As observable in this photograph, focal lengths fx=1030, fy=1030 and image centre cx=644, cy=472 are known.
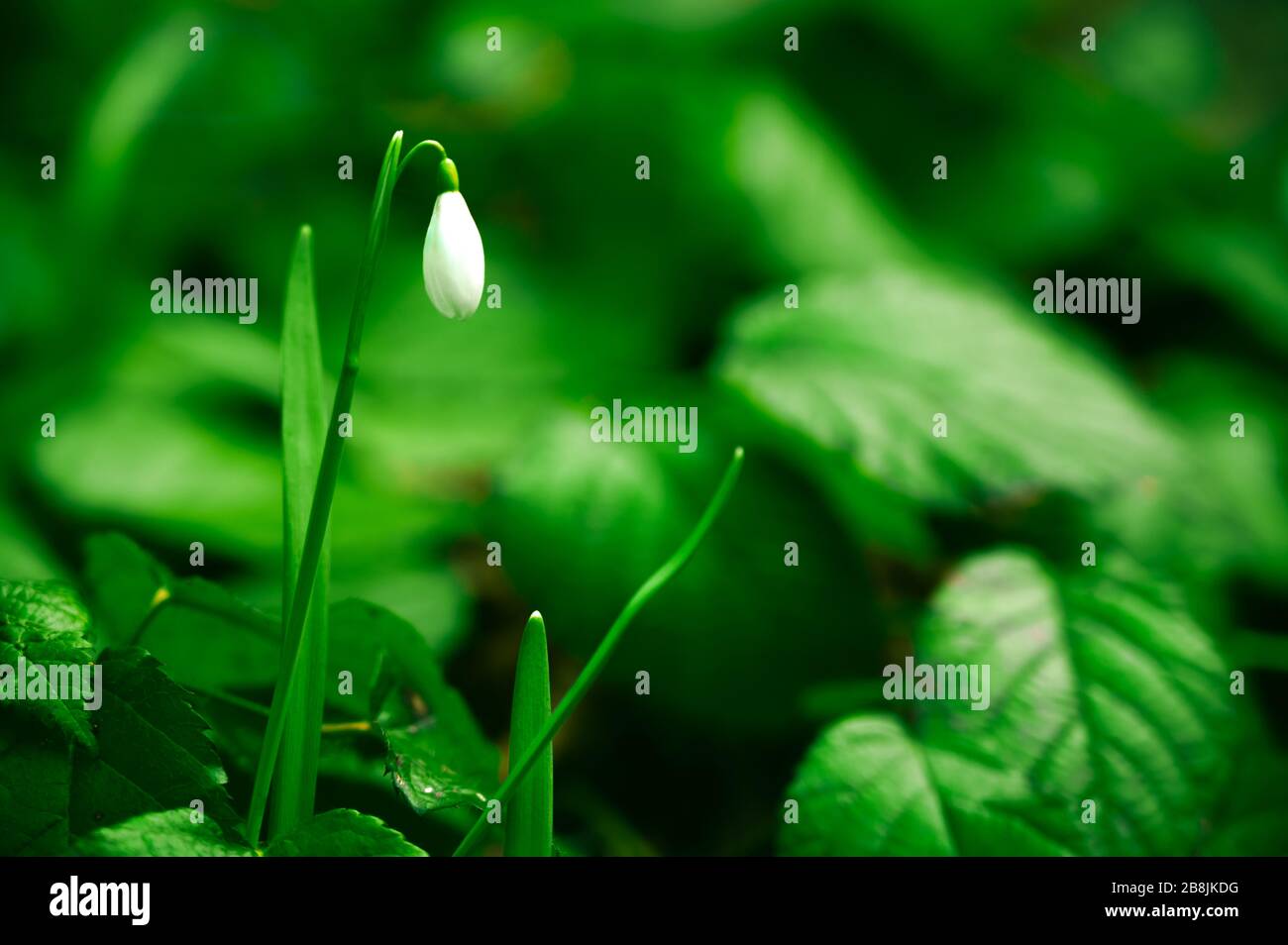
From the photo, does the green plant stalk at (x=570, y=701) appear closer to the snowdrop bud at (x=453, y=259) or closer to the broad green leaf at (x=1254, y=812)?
the snowdrop bud at (x=453, y=259)

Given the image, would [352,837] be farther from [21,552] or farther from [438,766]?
[21,552]

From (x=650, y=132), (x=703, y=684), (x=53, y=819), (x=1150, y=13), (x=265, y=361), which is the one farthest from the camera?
(x=1150, y=13)

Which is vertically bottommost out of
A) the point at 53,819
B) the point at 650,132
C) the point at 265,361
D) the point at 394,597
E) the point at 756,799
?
the point at 756,799

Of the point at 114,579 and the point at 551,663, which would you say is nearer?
the point at 114,579

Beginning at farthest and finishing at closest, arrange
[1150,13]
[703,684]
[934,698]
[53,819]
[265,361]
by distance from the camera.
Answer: [1150,13] → [265,361] → [703,684] → [934,698] → [53,819]

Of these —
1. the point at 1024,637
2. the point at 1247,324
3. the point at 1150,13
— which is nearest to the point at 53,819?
the point at 1024,637

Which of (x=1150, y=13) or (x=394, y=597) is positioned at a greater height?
(x=1150, y=13)

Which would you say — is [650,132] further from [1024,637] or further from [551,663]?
[1024,637]

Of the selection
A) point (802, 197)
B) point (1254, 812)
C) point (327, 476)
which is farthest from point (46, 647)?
point (802, 197)
